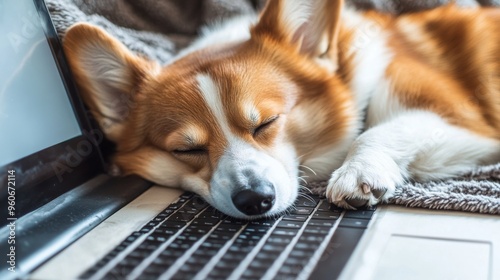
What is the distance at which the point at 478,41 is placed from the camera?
1.56 metres

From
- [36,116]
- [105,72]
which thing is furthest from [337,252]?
[105,72]

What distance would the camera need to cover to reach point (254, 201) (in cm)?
109

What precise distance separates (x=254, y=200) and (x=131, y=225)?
26 centimetres

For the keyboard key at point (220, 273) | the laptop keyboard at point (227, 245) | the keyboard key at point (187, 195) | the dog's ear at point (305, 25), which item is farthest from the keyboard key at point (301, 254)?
the dog's ear at point (305, 25)

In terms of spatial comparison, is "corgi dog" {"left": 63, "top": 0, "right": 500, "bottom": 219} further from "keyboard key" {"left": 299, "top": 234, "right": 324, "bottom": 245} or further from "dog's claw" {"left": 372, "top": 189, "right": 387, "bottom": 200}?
"keyboard key" {"left": 299, "top": 234, "right": 324, "bottom": 245}

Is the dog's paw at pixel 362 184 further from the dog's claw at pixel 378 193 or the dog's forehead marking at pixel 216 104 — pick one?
the dog's forehead marking at pixel 216 104

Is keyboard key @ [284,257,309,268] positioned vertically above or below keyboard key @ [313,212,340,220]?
above

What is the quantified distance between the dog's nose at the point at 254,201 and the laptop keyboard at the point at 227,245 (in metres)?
0.02

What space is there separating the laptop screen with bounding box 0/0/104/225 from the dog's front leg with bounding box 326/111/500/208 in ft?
2.02

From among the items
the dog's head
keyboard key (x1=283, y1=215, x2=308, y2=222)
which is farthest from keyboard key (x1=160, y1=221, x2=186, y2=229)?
keyboard key (x1=283, y1=215, x2=308, y2=222)

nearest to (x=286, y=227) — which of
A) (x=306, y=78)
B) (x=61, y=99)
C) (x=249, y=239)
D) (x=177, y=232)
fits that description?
(x=249, y=239)

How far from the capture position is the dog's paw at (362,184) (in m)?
1.10

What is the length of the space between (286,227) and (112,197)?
1.44ft

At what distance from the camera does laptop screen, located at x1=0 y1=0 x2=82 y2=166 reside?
3.61 feet
